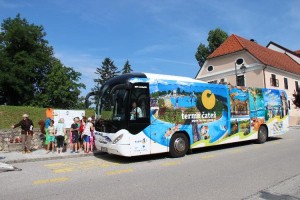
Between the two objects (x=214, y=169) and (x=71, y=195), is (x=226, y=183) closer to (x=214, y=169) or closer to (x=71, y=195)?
(x=214, y=169)

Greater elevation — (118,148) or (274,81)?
(274,81)

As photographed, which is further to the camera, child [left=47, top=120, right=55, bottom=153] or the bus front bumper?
child [left=47, top=120, right=55, bottom=153]

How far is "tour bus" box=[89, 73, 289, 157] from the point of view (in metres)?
11.3

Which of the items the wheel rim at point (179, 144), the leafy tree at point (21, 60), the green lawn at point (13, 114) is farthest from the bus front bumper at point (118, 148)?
the leafy tree at point (21, 60)

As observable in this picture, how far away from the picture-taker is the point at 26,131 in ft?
46.8

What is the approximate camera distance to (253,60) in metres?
40.0

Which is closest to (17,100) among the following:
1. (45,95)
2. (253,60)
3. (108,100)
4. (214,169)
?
(45,95)

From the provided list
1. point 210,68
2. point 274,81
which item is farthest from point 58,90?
point 274,81

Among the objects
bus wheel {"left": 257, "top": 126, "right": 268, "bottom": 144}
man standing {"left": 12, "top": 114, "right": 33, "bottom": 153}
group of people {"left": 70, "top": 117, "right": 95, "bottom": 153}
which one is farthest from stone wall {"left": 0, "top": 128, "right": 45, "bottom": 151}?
bus wheel {"left": 257, "top": 126, "right": 268, "bottom": 144}

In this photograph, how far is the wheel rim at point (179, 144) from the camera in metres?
12.6

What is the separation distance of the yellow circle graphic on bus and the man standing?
7967 millimetres

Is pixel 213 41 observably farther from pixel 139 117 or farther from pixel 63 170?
pixel 63 170

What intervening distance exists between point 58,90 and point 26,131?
37.2m

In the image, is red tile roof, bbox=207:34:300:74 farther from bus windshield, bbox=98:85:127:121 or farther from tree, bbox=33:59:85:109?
bus windshield, bbox=98:85:127:121
